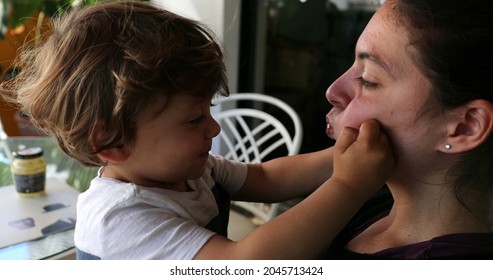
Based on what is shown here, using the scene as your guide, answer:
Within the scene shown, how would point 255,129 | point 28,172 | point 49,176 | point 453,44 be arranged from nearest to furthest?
point 453,44, point 28,172, point 49,176, point 255,129

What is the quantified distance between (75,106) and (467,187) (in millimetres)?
534

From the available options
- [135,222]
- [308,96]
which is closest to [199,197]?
[135,222]

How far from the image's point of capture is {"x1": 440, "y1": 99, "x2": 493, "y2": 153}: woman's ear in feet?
1.89

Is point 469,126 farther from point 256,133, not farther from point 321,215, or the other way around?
point 256,133

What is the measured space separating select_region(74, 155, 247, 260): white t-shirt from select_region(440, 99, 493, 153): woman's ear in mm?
323

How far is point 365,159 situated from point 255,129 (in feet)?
3.65

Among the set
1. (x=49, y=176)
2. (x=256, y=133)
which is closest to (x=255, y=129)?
(x=256, y=133)

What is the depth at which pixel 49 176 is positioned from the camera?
1275 mm

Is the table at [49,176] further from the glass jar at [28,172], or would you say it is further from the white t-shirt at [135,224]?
the white t-shirt at [135,224]

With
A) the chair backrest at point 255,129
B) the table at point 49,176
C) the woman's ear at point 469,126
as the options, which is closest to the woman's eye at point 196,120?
the woman's ear at point 469,126

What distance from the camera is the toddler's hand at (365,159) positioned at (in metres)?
0.60

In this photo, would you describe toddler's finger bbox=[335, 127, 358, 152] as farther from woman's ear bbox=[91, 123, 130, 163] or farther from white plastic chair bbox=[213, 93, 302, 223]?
white plastic chair bbox=[213, 93, 302, 223]

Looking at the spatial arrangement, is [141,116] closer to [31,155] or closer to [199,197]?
[199,197]

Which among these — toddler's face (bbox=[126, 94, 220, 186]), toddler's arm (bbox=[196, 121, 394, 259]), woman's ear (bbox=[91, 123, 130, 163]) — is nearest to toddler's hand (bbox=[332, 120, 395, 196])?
toddler's arm (bbox=[196, 121, 394, 259])
